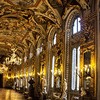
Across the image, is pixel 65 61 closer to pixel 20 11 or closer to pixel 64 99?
pixel 64 99

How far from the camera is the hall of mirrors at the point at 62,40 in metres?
14.3

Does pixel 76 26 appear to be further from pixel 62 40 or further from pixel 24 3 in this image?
pixel 24 3

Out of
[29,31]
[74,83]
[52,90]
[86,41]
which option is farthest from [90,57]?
[29,31]

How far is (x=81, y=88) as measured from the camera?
14820 mm

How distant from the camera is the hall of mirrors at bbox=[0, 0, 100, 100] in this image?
14.3 metres

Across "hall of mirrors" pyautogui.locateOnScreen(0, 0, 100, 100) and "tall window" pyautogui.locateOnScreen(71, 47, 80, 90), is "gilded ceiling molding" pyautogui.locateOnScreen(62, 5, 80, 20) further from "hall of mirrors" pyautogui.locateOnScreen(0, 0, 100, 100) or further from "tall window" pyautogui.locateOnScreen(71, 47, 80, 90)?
"tall window" pyautogui.locateOnScreen(71, 47, 80, 90)

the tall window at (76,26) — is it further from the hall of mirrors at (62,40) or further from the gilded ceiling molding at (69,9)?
the gilded ceiling molding at (69,9)

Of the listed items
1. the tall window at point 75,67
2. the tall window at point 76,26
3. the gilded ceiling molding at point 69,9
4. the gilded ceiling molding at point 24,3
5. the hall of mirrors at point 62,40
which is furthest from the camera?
the gilded ceiling molding at point 24,3

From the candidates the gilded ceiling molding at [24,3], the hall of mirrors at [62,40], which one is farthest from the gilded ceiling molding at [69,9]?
the gilded ceiling molding at [24,3]

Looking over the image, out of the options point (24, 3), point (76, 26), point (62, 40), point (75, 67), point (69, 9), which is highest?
point (24, 3)

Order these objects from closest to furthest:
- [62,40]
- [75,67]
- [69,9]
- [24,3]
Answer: [75,67] → [69,9] → [62,40] → [24,3]

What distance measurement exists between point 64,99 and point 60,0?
266 inches

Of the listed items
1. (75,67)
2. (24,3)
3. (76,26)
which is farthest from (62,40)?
(24,3)

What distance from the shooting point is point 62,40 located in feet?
64.8
